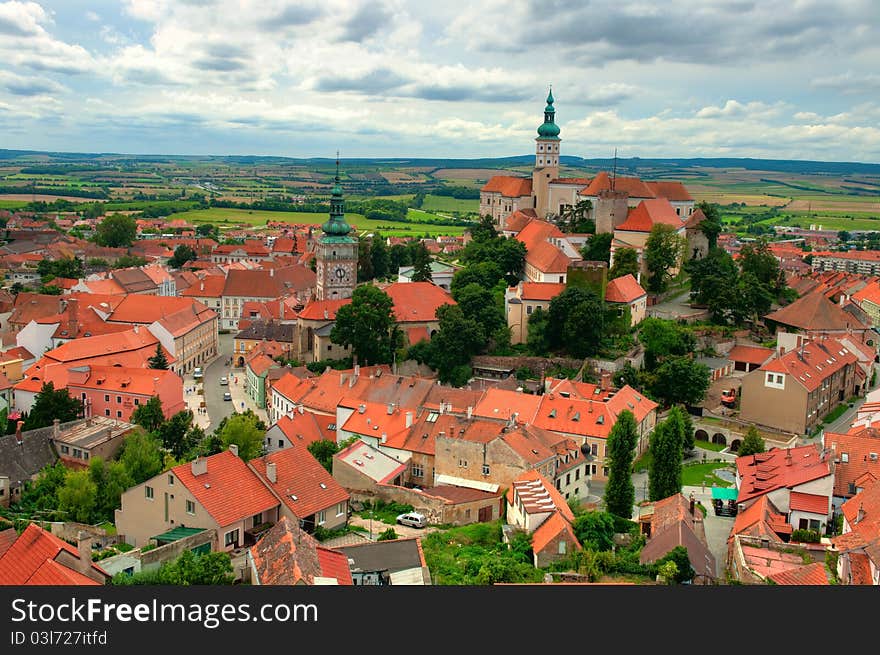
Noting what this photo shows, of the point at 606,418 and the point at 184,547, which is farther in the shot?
the point at 606,418

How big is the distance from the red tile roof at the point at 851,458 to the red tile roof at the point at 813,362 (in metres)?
11.3

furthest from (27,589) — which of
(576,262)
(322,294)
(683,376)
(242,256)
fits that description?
(242,256)

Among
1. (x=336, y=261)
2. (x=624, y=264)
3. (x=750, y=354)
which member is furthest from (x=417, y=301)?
(x=750, y=354)

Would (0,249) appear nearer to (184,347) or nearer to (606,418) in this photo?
(184,347)

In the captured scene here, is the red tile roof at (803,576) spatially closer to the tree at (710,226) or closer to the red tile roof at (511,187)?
the tree at (710,226)

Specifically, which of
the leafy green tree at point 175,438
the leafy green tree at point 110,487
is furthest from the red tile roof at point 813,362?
the leafy green tree at point 110,487

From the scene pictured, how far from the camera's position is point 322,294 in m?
70.9

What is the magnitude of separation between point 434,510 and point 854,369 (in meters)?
35.9

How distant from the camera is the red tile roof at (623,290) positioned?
6116 centimetres

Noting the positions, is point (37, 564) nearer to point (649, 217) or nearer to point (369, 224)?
point (649, 217)

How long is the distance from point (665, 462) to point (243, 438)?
19.4 metres

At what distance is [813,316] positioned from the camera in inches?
2574

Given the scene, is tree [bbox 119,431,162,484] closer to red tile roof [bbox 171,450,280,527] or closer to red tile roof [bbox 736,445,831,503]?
red tile roof [bbox 171,450,280,527]

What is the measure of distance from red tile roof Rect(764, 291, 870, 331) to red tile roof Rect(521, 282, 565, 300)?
17.2m
